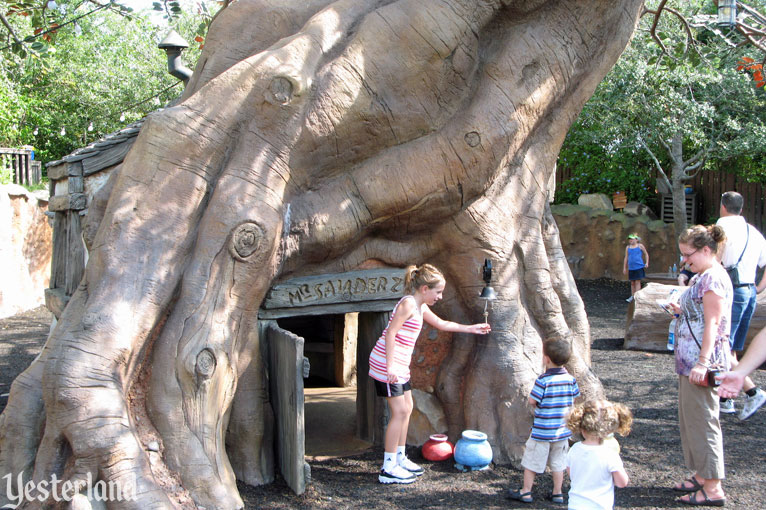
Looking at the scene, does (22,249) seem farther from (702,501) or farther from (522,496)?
(702,501)

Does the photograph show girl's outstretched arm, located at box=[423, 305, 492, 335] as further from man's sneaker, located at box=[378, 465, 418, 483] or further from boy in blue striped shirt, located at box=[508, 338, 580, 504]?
man's sneaker, located at box=[378, 465, 418, 483]

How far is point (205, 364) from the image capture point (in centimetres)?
468

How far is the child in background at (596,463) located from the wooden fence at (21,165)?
56.9 ft

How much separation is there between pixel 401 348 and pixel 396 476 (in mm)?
940

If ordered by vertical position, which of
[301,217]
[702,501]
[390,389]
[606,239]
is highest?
[606,239]

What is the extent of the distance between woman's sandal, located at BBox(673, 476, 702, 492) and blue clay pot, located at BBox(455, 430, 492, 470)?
1.33 m

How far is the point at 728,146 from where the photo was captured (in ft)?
47.7

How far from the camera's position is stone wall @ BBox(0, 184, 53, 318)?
501 inches

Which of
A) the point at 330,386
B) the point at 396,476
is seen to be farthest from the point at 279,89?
the point at 330,386

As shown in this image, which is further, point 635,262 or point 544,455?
point 635,262

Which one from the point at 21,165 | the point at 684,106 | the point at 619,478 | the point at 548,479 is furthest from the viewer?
the point at 21,165

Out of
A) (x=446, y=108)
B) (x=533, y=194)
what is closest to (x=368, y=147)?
(x=446, y=108)

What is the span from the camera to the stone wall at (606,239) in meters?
16.5

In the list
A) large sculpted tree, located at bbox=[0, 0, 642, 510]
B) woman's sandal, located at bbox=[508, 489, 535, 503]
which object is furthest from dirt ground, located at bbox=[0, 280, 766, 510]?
large sculpted tree, located at bbox=[0, 0, 642, 510]
